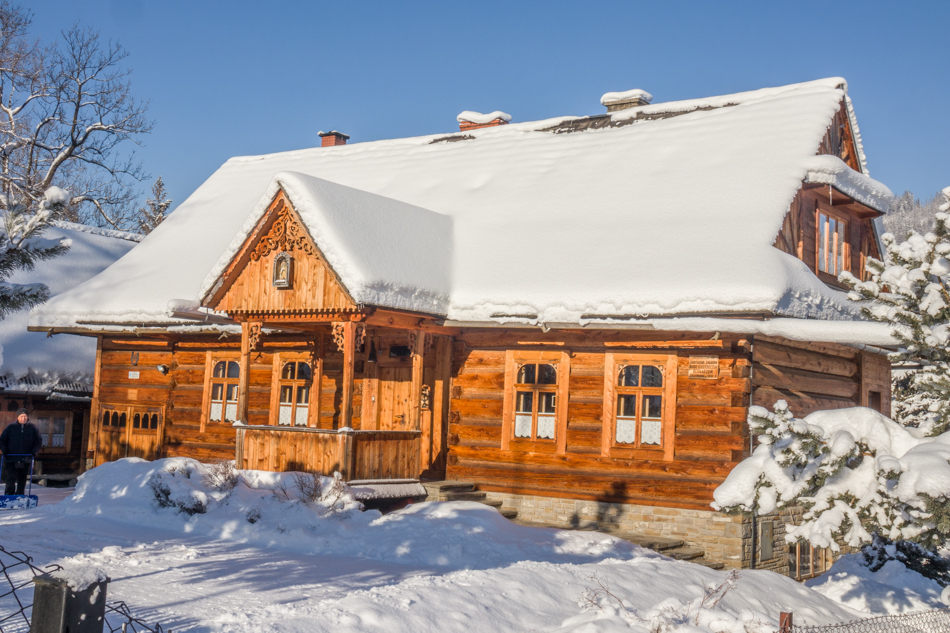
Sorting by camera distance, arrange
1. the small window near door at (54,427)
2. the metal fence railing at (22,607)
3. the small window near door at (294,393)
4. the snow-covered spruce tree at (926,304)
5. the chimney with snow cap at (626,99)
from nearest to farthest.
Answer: the metal fence railing at (22,607) → the snow-covered spruce tree at (926,304) → the small window near door at (294,393) → the chimney with snow cap at (626,99) → the small window near door at (54,427)

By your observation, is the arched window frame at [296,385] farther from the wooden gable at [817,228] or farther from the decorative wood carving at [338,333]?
the wooden gable at [817,228]

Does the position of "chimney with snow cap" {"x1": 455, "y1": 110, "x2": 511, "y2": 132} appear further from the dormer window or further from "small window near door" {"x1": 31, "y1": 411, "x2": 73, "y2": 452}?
"small window near door" {"x1": 31, "y1": 411, "x2": 73, "y2": 452}

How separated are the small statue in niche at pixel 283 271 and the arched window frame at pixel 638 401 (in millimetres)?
5457

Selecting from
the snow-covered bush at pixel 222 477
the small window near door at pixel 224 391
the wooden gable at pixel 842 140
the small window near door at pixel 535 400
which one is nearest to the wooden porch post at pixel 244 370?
the snow-covered bush at pixel 222 477

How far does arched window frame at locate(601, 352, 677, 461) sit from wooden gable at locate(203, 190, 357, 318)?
464cm

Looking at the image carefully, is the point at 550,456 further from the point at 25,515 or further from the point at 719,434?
the point at 25,515

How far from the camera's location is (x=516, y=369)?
58.8 feet

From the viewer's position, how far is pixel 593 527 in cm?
1681

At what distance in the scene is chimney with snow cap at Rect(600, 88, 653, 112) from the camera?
23.6 metres

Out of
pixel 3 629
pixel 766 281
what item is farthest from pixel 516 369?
pixel 3 629

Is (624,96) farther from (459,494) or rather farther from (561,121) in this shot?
(459,494)

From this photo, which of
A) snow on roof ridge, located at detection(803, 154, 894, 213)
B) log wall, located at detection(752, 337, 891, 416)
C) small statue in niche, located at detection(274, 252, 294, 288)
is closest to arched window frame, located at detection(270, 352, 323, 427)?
small statue in niche, located at detection(274, 252, 294, 288)

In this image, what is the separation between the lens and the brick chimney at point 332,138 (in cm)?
2919

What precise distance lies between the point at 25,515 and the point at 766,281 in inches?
455
